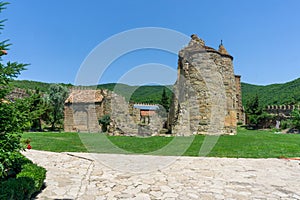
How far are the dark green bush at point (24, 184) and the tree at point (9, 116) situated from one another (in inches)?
12.5

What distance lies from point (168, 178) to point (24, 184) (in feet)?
9.72

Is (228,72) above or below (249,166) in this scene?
above

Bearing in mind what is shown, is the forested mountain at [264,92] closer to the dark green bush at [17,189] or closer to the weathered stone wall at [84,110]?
the weathered stone wall at [84,110]

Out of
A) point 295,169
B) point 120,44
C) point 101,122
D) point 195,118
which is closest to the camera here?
point 295,169

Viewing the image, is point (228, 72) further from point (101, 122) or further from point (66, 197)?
point (66, 197)

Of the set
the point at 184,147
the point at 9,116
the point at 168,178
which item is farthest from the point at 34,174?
the point at 184,147

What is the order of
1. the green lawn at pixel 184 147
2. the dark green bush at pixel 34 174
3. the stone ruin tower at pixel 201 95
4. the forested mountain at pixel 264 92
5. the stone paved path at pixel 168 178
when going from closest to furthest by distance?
the dark green bush at pixel 34 174
the stone paved path at pixel 168 178
the green lawn at pixel 184 147
the stone ruin tower at pixel 201 95
the forested mountain at pixel 264 92

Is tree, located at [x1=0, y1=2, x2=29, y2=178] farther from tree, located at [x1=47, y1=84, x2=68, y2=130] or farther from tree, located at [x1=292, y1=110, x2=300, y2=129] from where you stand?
tree, located at [x1=292, y1=110, x2=300, y2=129]

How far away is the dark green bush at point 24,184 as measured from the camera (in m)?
3.28

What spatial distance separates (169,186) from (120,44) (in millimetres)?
7198

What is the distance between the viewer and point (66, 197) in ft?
13.5

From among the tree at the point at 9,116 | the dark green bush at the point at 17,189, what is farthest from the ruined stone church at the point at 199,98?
the tree at the point at 9,116

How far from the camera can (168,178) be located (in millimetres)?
5469

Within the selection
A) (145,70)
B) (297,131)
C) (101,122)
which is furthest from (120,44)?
(297,131)
